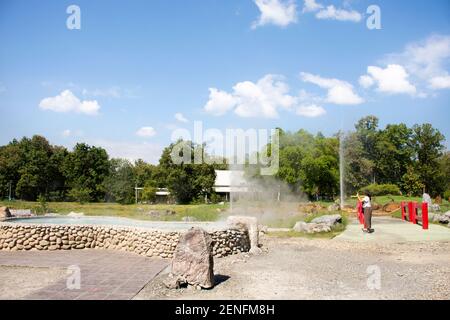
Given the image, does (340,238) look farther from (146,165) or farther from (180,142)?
(146,165)

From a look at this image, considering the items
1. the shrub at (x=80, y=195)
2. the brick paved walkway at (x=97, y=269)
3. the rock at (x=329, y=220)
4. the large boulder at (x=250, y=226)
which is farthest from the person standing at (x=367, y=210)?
the shrub at (x=80, y=195)

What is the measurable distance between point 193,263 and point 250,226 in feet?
14.5

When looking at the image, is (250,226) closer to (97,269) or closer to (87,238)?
(97,269)

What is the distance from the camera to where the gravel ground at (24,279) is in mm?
6770

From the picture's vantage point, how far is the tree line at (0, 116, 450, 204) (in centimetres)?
4050

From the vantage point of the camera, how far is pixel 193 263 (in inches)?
292

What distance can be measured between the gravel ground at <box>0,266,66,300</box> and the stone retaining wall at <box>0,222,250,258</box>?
264cm

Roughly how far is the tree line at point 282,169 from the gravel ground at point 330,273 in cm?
2582

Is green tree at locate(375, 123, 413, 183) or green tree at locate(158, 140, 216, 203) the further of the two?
green tree at locate(375, 123, 413, 183)

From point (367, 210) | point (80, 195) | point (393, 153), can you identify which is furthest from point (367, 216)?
point (393, 153)

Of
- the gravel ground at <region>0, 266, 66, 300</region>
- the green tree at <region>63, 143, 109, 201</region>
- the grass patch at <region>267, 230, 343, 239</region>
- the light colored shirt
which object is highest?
the green tree at <region>63, 143, 109, 201</region>

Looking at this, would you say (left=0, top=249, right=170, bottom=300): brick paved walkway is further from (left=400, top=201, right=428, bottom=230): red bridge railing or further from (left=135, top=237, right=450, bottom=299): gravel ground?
(left=400, top=201, right=428, bottom=230): red bridge railing

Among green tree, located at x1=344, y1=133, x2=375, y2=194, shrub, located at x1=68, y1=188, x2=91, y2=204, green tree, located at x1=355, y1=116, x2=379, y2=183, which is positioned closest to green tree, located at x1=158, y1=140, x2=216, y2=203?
shrub, located at x1=68, y1=188, x2=91, y2=204

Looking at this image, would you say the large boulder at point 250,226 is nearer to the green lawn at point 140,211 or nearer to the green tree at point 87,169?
the green lawn at point 140,211
